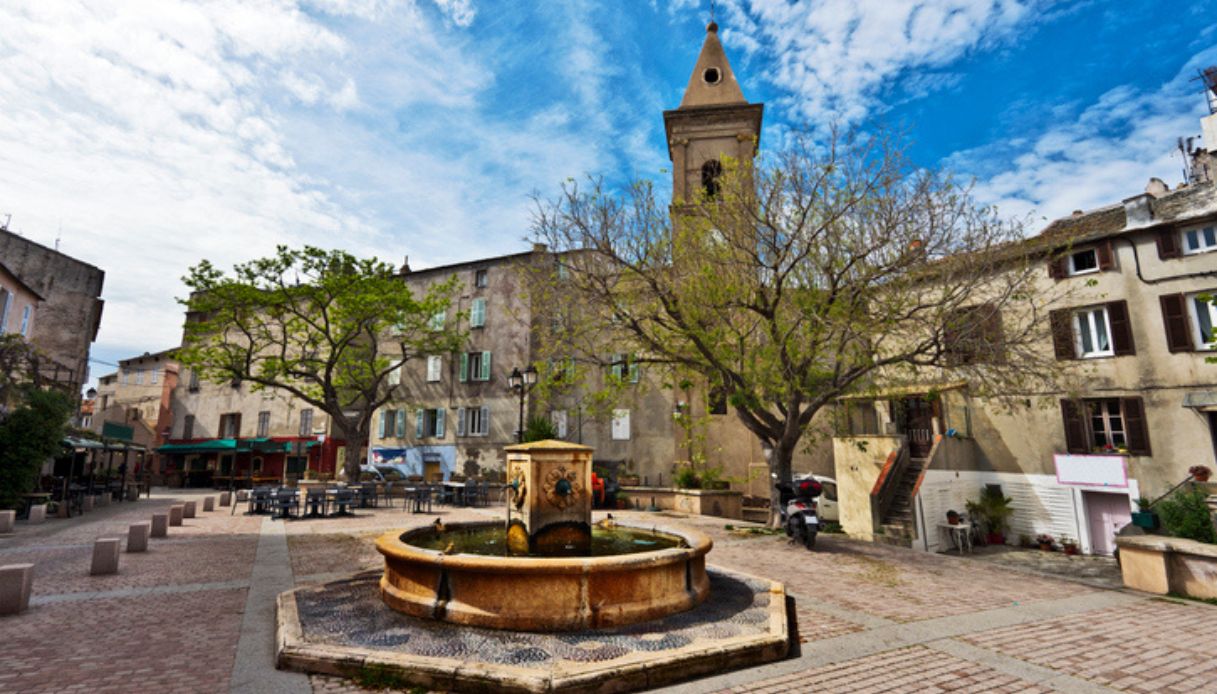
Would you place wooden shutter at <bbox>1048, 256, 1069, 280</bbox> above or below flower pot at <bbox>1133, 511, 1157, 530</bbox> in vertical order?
above

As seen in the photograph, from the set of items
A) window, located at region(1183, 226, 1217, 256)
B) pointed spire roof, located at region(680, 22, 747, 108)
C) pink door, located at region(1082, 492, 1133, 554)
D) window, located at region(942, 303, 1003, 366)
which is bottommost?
pink door, located at region(1082, 492, 1133, 554)

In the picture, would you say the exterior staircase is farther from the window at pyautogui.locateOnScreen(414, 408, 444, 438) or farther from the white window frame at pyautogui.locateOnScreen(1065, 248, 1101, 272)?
the window at pyautogui.locateOnScreen(414, 408, 444, 438)

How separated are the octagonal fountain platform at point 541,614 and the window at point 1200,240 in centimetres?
1839

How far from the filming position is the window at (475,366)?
3077 centimetres

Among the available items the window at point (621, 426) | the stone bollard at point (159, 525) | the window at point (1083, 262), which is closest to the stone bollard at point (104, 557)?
the stone bollard at point (159, 525)

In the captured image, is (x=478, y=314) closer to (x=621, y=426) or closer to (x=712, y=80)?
(x=621, y=426)

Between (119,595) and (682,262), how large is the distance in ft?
40.8

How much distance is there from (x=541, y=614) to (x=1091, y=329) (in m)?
20.9

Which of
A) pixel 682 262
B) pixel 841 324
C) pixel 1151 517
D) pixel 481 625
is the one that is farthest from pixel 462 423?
pixel 1151 517

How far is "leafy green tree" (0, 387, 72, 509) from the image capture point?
16078mm

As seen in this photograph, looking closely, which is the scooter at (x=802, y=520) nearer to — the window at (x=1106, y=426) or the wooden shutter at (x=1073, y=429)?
the wooden shutter at (x=1073, y=429)

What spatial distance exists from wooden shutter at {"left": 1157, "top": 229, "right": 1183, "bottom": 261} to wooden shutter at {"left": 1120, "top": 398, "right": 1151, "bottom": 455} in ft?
14.6

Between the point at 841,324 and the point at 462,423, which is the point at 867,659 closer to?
the point at 841,324

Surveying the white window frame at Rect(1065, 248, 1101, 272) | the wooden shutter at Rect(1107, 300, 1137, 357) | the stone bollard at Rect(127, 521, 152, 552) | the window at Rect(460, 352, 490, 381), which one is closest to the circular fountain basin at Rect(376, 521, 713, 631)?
the stone bollard at Rect(127, 521, 152, 552)
